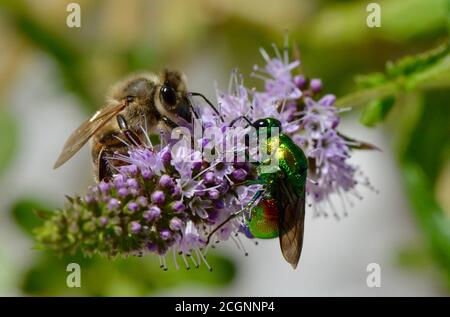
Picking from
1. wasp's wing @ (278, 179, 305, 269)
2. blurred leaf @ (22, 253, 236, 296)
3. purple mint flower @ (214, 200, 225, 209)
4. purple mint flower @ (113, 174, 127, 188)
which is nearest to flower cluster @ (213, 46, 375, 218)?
wasp's wing @ (278, 179, 305, 269)

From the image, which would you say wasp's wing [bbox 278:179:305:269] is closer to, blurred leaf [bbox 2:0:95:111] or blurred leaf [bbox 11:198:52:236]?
blurred leaf [bbox 11:198:52:236]

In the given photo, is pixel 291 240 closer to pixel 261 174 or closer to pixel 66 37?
pixel 261 174

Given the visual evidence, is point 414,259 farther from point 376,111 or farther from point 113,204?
point 113,204

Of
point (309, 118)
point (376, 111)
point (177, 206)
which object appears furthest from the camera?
point (376, 111)

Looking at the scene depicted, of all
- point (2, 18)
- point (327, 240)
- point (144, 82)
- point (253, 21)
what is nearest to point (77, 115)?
point (2, 18)

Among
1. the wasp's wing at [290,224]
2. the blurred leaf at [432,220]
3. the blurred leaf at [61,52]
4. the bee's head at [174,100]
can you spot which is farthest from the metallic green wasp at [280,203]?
the blurred leaf at [61,52]

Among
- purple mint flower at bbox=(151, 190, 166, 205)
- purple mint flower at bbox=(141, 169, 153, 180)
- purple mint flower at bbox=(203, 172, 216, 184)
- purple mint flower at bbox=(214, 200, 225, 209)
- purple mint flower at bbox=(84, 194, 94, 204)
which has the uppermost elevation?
purple mint flower at bbox=(141, 169, 153, 180)

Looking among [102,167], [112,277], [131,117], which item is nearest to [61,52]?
[112,277]
